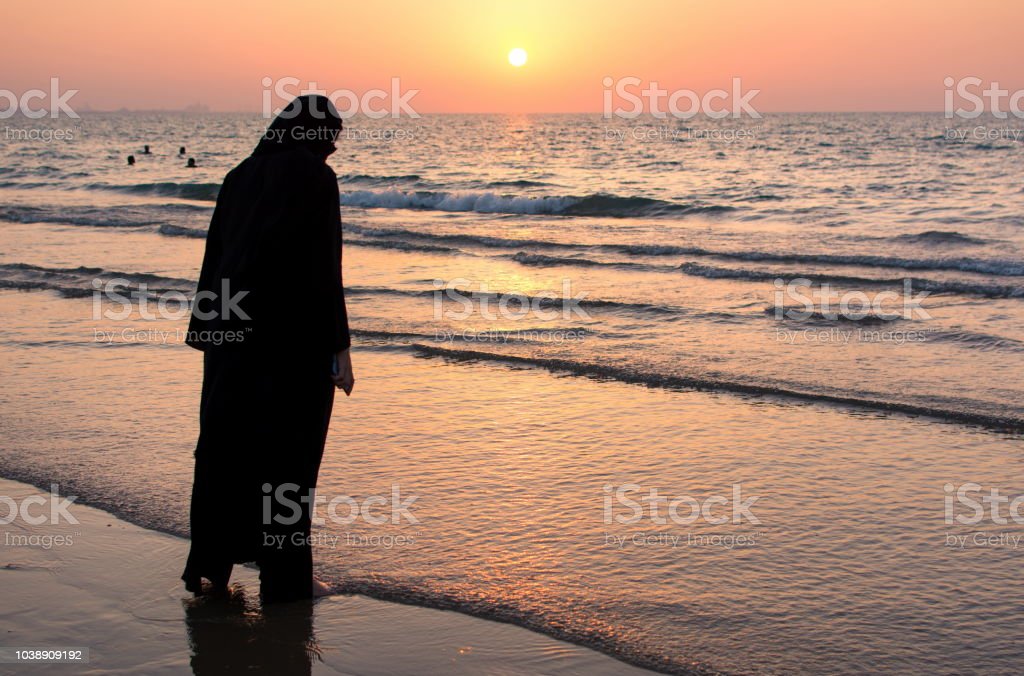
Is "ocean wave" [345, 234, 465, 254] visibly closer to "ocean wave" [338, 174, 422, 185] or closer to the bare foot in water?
the bare foot in water

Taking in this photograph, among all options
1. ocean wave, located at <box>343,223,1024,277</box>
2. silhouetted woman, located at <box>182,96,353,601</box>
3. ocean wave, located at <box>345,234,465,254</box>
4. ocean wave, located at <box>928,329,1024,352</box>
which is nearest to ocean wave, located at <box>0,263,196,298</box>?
ocean wave, located at <box>345,234,465,254</box>

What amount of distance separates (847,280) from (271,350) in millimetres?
11369

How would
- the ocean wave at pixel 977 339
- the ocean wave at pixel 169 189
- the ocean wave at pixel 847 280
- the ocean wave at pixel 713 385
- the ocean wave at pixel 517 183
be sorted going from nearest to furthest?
the ocean wave at pixel 713 385, the ocean wave at pixel 977 339, the ocean wave at pixel 847 280, the ocean wave at pixel 169 189, the ocean wave at pixel 517 183

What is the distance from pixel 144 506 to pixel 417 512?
1250 mm

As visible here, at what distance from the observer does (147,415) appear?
660 centimetres

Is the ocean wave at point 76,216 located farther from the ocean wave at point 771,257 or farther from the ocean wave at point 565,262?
the ocean wave at point 565,262

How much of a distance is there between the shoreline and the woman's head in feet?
5.36

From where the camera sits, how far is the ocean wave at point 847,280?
12.5 metres

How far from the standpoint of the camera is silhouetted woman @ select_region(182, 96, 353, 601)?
3699mm

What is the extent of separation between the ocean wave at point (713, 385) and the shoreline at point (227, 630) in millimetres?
4066

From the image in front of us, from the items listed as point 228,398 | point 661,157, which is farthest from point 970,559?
point 661,157

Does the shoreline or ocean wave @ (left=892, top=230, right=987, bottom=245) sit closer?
the shoreline

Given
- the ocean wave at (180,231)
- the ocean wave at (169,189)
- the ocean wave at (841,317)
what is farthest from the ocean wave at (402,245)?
the ocean wave at (169,189)

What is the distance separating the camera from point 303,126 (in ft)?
12.3
